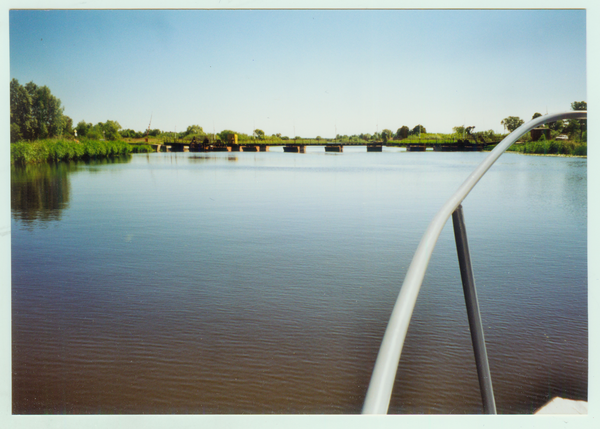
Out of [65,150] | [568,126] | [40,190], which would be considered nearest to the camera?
[568,126]

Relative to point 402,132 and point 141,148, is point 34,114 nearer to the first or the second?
point 141,148

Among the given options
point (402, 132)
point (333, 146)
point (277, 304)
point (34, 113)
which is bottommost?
point (277, 304)

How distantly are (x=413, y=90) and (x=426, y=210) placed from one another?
314 centimetres

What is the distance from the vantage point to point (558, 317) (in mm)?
5246

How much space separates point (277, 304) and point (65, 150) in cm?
1170

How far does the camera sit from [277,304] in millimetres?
5398

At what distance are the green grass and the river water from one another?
4.15ft

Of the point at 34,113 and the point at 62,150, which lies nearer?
the point at 34,113

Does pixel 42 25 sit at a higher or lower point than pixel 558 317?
higher

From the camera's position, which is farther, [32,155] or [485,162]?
[32,155]

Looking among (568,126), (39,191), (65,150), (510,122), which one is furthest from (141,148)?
(568,126)
